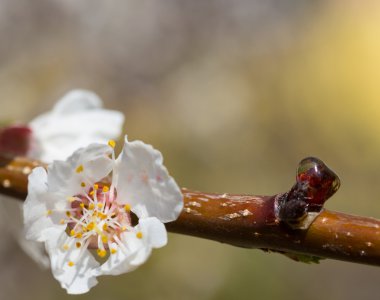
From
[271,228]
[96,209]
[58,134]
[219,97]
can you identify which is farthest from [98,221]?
[219,97]

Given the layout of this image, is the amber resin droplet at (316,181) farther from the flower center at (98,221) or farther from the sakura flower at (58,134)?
the sakura flower at (58,134)

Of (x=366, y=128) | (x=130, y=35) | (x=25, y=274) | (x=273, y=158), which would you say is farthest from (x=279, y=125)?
(x=25, y=274)

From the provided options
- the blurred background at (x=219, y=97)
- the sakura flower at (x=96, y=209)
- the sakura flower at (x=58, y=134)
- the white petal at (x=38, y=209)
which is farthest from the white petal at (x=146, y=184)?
the blurred background at (x=219, y=97)

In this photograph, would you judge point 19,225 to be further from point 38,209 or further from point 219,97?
point 219,97

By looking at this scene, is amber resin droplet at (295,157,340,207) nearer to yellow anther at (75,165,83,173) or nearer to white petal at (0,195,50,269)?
yellow anther at (75,165,83,173)

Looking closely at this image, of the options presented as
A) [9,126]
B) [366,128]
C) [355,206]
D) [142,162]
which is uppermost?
[142,162]

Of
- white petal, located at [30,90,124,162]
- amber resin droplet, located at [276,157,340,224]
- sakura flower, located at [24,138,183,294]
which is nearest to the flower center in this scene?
sakura flower, located at [24,138,183,294]

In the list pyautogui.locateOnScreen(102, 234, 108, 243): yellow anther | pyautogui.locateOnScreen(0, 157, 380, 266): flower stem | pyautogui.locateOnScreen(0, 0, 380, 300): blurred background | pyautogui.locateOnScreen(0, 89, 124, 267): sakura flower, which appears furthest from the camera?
pyautogui.locateOnScreen(0, 0, 380, 300): blurred background

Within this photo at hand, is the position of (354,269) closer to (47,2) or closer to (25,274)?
(25,274)
